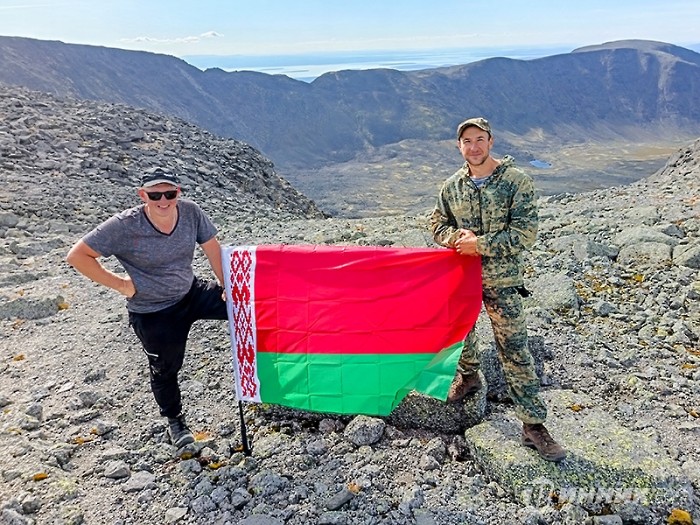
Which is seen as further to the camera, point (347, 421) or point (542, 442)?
point (347, 421)

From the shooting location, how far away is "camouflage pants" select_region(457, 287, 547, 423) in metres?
3.91

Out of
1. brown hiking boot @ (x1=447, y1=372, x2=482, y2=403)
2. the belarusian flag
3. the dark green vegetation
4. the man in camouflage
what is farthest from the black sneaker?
the dark green vegetation

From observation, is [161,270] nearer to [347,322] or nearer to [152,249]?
[152,249]

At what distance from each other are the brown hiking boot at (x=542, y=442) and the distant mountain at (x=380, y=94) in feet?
251

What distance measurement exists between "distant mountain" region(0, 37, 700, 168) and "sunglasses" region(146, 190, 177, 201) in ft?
245

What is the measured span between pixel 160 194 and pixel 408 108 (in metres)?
132

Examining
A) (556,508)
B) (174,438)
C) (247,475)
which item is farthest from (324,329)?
(556,508)

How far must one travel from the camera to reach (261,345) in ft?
14.0

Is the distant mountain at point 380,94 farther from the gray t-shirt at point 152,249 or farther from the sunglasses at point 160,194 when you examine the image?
the sunglasses at point 160,194

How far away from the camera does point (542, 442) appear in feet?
12.6

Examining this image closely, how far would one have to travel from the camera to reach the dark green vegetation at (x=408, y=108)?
3113 inches

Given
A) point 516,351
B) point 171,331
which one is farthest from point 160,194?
point 516,351

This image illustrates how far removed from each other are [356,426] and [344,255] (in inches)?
55.0

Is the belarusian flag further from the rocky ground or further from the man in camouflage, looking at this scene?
the rocky ground
